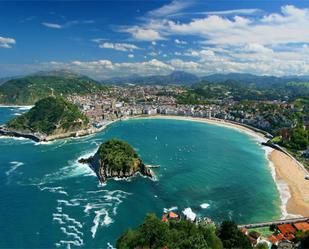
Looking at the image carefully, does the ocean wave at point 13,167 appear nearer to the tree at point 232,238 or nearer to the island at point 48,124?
the island at point 48,124

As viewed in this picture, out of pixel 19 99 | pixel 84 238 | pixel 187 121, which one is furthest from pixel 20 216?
pixel 19 99

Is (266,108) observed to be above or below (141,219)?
above

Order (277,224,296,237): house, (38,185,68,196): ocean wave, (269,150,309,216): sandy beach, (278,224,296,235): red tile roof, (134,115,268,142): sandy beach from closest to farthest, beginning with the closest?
(277,224,296,237): house, (278,224,296,235): red tile roof, (269,150,309,216): sandy beach, (38,185,68,196): ocean wave, (134,115,268,142): sandy beach

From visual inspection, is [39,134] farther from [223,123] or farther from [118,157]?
[223,123]

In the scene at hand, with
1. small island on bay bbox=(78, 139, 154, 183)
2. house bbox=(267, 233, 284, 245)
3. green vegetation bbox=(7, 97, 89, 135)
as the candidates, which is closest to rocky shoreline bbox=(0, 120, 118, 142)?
green vegetation bbox=(7, 97, 89, 135)

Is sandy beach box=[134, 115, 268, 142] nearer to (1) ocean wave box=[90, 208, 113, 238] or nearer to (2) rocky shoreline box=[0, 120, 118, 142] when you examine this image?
(2) rocky shoreline box=[0, 120, 118, 142]

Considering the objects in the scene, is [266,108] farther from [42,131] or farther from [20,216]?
[20,216]

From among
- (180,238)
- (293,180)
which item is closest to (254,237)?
(180,238)
